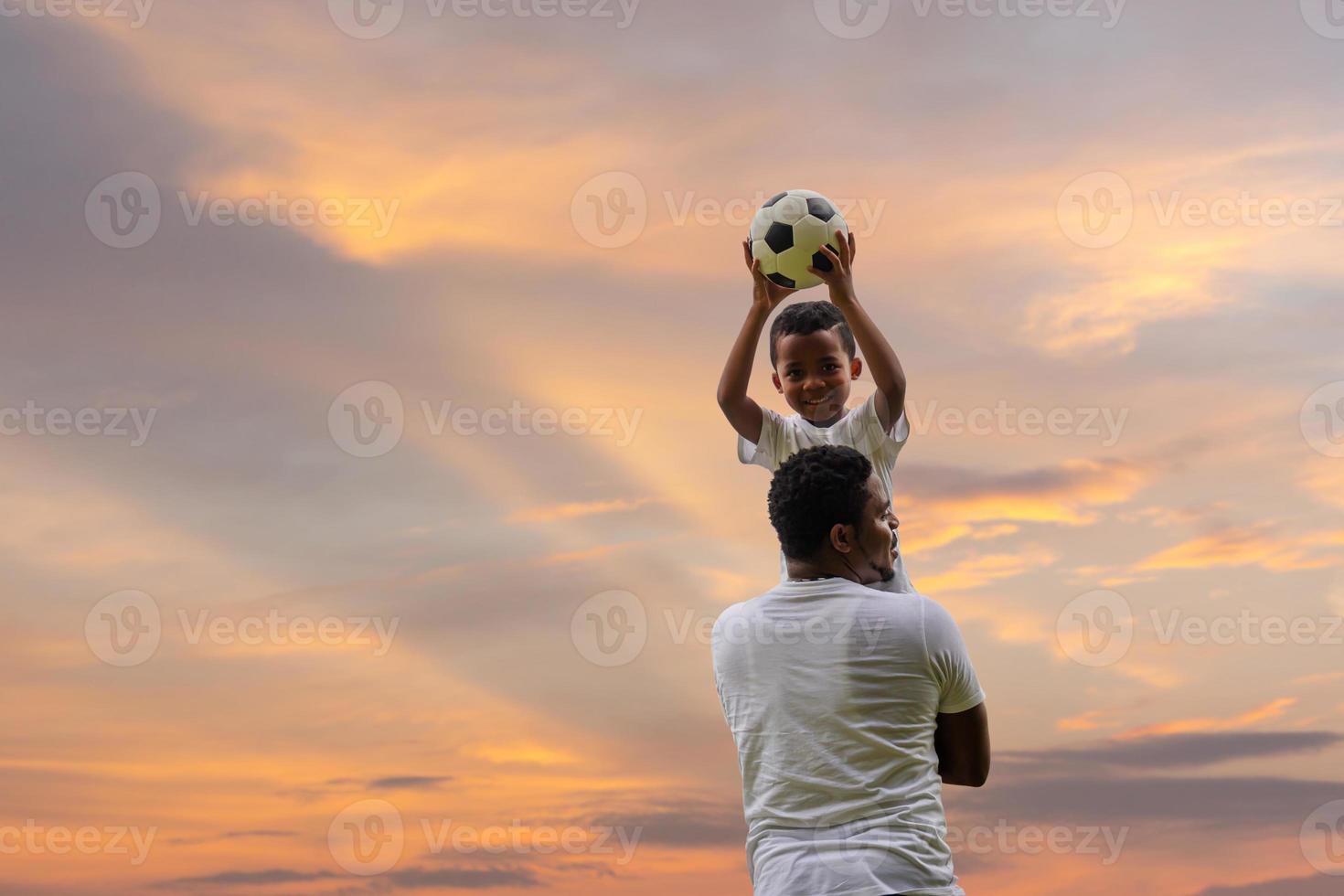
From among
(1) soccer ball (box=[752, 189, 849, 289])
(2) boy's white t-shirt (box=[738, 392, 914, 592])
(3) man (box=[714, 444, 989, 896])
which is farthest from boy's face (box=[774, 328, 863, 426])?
(3) man (box=[714, 444, 989, 896])

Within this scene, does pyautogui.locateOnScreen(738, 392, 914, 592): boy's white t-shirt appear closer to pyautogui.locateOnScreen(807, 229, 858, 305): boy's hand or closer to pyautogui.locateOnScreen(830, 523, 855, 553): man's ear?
pyautogui.locateOnScreen(807, 229, 858, 305): boy's hand

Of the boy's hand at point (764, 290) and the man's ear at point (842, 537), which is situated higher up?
the boy's hand at point (764, 290)

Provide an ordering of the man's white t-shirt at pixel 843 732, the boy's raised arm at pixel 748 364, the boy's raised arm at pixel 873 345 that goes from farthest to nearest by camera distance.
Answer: the boy's raised arm at pixel 748 364
the boy's raised arm at pixel 873 345
the man's white t-shirt at pixel 843 732

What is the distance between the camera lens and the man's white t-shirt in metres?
4.94

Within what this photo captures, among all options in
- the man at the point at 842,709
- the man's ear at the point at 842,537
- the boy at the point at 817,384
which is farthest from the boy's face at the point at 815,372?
the man's ear at the point at 842,537

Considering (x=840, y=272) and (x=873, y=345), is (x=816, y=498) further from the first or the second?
(x=840, y=272)

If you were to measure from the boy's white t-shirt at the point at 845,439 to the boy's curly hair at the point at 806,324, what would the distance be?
0.42 m

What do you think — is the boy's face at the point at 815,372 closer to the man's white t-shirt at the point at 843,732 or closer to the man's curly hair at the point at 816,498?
the man's curly hair at the point at 816,498

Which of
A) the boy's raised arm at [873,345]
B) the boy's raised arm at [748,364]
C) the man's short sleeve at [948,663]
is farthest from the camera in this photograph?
the boy's raised arm at [748,364]

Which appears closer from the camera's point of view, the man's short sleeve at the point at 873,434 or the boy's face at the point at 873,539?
the boy's face at the point at 873,539

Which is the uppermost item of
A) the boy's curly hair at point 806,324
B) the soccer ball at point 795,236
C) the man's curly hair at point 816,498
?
the soccer ball at point 795,236

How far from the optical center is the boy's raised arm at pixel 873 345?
8.12 meters

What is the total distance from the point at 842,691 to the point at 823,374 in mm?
3736

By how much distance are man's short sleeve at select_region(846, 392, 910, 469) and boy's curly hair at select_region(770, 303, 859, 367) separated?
1.44 ft
